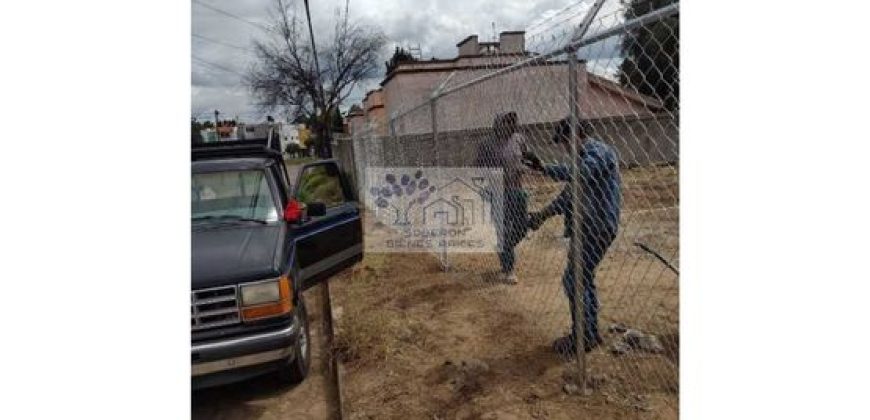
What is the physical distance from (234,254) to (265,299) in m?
0.42

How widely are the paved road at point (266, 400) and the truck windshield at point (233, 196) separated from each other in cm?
133

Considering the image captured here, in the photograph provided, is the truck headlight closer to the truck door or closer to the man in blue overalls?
the truck door

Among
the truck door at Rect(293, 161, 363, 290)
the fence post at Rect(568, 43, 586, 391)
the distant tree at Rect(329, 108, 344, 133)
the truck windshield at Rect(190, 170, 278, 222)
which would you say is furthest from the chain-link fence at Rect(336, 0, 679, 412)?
the distant tree at Rect(329, 108, 344, 133)

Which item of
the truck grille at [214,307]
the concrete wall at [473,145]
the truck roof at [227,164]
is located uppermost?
the concrete wall at [473,145]

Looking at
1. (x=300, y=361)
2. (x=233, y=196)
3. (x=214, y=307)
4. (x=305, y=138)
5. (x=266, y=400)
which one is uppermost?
(x=305, y=138)

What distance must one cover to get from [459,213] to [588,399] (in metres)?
4.45

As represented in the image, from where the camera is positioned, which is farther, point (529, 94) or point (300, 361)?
point (529, 94)

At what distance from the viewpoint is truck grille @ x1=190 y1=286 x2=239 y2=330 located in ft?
12.4

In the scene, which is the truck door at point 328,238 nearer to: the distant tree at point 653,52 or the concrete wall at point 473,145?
the concrete wall at point 473,145

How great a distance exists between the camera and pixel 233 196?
4.96 metres

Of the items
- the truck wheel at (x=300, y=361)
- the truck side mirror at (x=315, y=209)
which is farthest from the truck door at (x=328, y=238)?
the truck wheel at (x=300, y=361)

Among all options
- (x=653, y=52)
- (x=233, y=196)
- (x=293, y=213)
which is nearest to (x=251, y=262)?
(x=293, y=213)

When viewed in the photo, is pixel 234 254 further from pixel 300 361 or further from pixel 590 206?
pixel 590 206

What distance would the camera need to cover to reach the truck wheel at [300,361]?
425 centimetres
